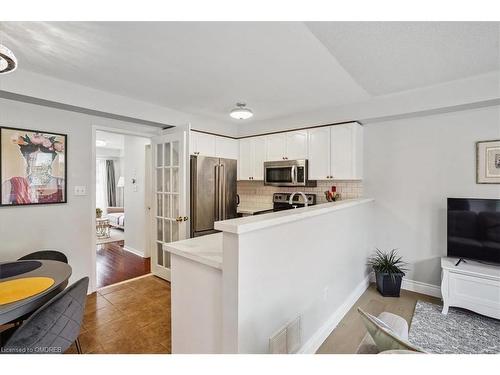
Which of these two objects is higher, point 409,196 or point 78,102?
point 78,102

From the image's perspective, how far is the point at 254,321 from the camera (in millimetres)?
1379

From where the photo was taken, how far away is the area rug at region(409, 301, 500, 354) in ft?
6.61

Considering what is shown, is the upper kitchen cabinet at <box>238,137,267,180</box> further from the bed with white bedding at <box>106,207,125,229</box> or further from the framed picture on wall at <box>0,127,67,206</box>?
the bed with white bedding at <box>106,207,125,229</box>

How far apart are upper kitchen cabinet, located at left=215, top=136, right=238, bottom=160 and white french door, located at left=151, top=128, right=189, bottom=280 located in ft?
2.97

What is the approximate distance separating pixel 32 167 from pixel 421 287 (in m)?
4.63

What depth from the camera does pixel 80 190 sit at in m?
2.87

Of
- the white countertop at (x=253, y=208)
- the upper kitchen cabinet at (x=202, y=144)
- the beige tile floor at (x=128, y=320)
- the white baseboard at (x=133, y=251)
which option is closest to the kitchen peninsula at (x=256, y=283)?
the beige tile floor at (x=128, y=320)

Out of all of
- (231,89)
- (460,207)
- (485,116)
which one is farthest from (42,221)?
(485,116)

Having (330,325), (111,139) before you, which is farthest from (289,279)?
(111,139)

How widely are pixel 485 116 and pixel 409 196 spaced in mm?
1113

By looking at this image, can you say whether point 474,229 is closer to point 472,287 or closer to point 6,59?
point 472,287

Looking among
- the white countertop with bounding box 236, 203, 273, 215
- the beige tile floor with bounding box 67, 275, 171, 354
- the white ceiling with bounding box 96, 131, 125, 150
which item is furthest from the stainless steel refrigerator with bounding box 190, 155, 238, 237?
the white ceiling with bounding box 96, 131, 125, 150

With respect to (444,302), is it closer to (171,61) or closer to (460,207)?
(460,207)
